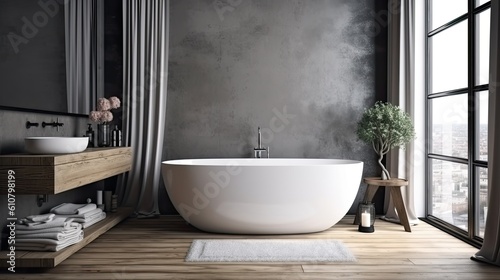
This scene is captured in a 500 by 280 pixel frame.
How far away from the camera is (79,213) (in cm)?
369

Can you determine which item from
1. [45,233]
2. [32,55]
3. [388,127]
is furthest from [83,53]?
[388,127]

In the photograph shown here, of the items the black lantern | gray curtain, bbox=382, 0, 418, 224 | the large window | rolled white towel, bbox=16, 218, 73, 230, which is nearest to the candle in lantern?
the black lantern

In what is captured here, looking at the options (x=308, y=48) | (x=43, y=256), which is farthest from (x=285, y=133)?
(x=43, y=256)

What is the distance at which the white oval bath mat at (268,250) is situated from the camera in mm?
3214

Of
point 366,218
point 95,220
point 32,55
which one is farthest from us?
point 366,218

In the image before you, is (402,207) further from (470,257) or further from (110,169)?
(110,169)

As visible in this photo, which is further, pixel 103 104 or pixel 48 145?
pixel 103 104

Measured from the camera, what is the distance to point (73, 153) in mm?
3322

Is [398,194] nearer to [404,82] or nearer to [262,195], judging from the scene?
[404,82]

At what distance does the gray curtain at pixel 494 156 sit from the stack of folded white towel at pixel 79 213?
2.92 metres

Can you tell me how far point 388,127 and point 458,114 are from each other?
592mm

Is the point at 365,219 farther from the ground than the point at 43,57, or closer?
closer

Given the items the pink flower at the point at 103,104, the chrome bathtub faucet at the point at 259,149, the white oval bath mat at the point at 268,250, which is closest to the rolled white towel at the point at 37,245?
the white oval bath mat at the point at 268,250

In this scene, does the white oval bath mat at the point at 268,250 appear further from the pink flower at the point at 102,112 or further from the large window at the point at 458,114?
the pink flower at the point at 102,112
